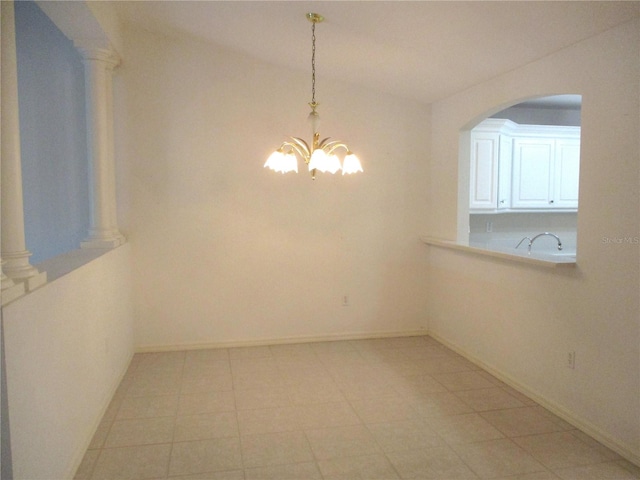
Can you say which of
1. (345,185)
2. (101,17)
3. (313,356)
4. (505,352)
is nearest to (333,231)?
(345,185)

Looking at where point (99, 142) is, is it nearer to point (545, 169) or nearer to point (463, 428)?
point (463, 428)

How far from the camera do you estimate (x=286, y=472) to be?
8.68 feet

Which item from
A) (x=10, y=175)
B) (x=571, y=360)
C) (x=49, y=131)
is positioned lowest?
(x=571, y=360)

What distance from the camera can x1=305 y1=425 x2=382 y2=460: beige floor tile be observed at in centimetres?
285

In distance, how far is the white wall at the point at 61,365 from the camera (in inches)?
77.2

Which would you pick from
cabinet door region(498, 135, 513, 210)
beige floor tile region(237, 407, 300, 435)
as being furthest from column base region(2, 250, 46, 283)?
cabinet door region(498, 135, 513, 210)

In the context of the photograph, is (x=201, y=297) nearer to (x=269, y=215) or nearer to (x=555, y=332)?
(x=269, y=215)

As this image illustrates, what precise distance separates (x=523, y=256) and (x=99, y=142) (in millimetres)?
3527

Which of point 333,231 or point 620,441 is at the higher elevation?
point 333,231

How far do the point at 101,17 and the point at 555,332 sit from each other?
397 cm

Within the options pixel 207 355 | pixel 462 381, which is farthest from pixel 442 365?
pixel 207 355

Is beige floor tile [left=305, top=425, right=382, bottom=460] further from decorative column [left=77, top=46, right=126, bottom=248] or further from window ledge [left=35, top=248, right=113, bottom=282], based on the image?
decorative column [left=77, top=46, right=126, bottom=248]

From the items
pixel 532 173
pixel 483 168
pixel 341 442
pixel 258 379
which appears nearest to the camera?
pixel 341 442

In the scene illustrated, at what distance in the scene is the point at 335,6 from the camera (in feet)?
10.2
